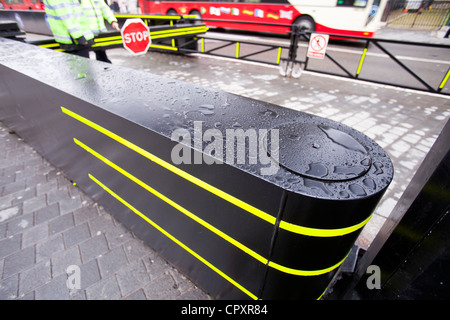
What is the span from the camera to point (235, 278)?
153 centimetres

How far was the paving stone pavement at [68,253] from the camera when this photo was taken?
190 centimetres

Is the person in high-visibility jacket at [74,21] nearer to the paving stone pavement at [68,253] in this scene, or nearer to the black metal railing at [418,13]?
the paving stone pavement at [68,253]

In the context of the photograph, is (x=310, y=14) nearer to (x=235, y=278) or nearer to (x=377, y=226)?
(x=377, y=226)

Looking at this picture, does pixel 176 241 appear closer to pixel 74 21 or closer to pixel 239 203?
pixel 239 203

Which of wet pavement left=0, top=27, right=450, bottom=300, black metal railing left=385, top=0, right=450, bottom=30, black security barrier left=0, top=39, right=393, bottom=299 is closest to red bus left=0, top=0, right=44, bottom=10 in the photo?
wet pavement left=0, top=27, right=450, bottom=300

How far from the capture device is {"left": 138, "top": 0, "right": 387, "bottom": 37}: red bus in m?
9.63

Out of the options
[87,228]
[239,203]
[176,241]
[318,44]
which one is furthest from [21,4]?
[239,203]

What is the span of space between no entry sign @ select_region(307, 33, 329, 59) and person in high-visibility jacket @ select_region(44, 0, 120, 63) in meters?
5.03

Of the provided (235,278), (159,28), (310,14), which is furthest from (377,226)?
(310,14)

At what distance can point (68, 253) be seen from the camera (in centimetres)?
216

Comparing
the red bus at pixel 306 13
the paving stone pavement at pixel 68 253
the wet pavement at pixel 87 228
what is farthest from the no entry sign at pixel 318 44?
the paving stone pavement at pixel 68 253

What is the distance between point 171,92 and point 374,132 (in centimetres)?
373

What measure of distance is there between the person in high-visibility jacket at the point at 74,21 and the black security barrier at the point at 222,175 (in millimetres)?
1899

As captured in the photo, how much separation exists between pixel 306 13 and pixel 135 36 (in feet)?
28.1
